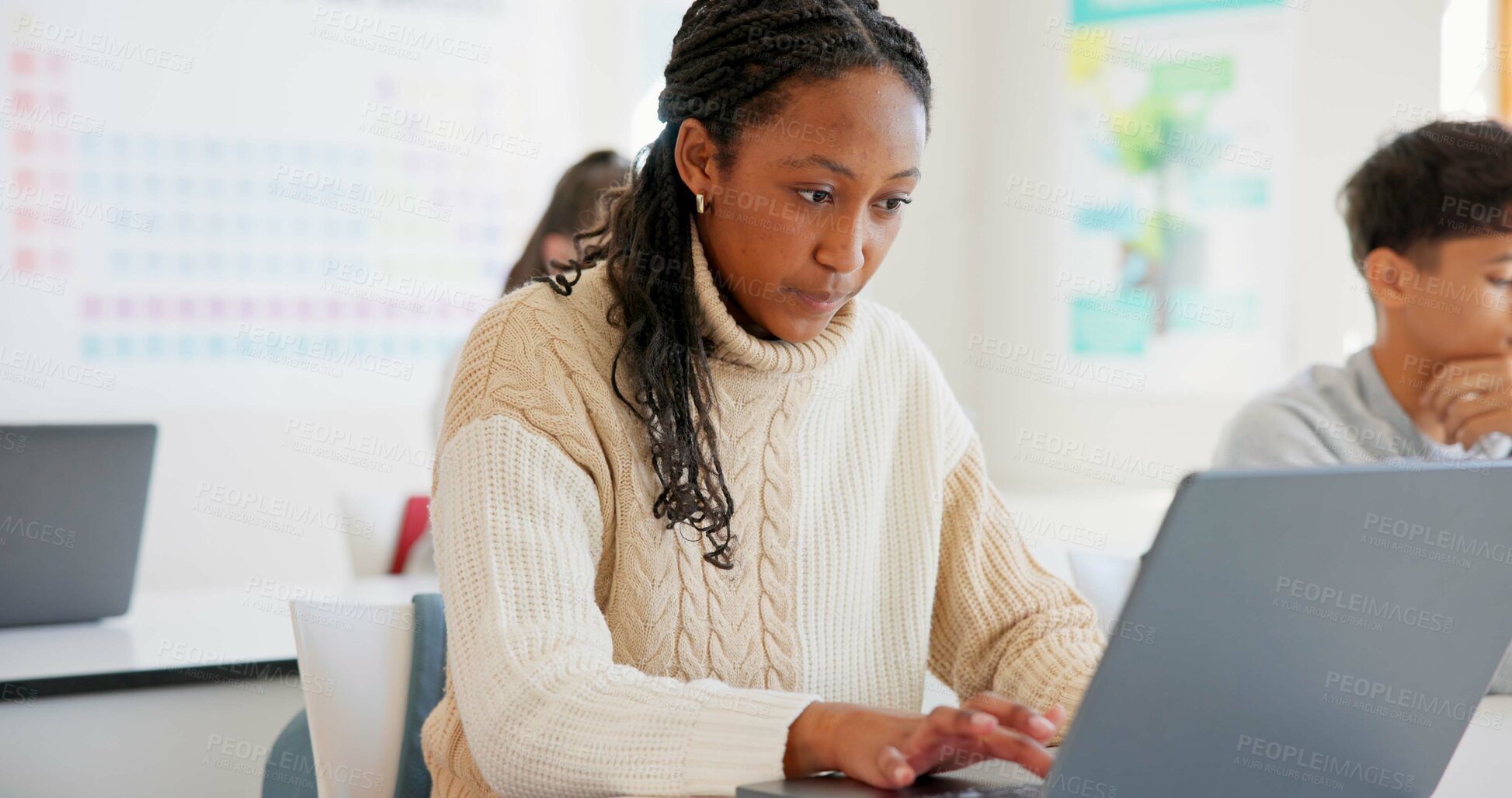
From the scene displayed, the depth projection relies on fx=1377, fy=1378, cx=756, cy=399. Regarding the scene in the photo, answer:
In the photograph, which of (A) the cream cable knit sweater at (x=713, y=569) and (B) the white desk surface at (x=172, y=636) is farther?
(B) the white desk surface at (x=172, y=636)

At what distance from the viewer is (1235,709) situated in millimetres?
785

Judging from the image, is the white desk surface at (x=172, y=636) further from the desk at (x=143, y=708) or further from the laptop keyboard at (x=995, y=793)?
the laptop keyboard at (x=995, y=793)

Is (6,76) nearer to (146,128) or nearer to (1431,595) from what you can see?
(146,128)

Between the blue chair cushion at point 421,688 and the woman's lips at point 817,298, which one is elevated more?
the woman's lips at point 817,298

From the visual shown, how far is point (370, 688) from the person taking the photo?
133cm

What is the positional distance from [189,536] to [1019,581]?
9.41ft

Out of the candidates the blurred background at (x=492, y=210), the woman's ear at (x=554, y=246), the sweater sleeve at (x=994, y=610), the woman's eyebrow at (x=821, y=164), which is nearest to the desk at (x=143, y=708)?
the sweater sleeve at (x=994, y=610)

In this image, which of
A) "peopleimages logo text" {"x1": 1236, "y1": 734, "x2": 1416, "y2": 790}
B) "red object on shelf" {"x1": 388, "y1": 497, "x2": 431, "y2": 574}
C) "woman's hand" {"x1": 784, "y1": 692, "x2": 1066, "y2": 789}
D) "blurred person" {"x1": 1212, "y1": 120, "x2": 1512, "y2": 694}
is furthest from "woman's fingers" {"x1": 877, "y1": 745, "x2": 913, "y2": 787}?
"red object on shelf" {"x1": 388, "y1": 497, "x2": 431, "y2": 574}

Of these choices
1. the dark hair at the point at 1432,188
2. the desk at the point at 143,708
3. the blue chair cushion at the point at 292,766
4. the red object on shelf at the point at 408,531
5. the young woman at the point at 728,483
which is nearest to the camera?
the young woman at the point at 728,483

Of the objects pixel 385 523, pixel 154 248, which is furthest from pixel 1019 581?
pixel 154 248

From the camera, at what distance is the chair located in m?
1.30

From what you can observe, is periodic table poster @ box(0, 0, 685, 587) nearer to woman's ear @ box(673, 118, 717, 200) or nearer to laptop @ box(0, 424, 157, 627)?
laptop @ box(0, 424, 157, 627)

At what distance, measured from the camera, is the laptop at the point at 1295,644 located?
2.32 feet

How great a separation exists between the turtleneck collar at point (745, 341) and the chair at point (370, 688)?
0.42 metres
